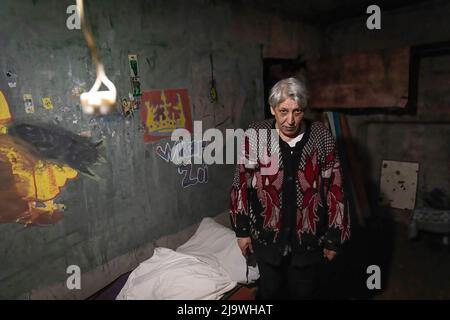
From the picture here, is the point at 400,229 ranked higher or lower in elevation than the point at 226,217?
lower

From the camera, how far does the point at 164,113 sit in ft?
10.2

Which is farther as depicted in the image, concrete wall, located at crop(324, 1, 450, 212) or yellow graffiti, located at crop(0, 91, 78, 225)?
concrete wall, located at crop(324, 1, 450, 212)

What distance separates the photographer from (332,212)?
2.18 m

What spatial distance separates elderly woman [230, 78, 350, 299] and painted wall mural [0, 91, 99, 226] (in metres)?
1.37

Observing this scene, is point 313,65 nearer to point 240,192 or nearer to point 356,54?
point 356,54

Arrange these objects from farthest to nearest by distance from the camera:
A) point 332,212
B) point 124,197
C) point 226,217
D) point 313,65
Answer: point 313,65
point 226,217
point 124,197
point 332,212

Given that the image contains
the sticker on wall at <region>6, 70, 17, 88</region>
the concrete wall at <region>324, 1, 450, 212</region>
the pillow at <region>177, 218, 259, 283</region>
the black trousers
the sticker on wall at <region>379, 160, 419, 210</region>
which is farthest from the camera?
the sticker on wall at <region>379, 160, 419, 210</region>

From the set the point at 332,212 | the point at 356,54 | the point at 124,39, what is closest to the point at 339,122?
the point at 356,54

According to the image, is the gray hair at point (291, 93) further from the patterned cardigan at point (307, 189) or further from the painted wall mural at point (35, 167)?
the painted wall mural at point (35, 167)

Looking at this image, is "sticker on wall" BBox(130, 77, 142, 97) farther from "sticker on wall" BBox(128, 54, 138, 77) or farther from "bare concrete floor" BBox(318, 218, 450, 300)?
"bare concrete floor" BBox(318, 218, 450, 300)

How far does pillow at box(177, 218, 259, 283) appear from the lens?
2903 millimetres

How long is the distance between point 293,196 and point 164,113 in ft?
5.33

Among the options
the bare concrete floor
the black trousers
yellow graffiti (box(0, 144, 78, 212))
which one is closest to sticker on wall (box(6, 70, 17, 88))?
yellow graffiti (box(0, 144, 78, 212))

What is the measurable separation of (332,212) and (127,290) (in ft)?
6.03
